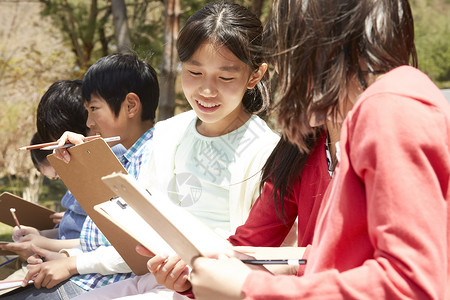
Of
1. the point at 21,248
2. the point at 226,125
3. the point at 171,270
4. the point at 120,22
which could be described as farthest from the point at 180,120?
the point at 120,22

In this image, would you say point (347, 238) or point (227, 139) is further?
point (227, 139)

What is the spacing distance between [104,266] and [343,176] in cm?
121

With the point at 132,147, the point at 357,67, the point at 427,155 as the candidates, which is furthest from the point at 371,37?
the point at 132,147

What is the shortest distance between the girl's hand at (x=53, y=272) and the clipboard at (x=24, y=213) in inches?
17.8

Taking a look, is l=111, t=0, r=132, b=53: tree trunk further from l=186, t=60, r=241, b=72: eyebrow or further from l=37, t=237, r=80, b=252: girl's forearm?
l=186, t=60, r=241, b=72: eyebrow

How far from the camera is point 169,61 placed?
13.0ft

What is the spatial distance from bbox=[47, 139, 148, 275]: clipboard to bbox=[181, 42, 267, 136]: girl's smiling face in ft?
1.24

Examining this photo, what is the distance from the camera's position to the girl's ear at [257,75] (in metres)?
1.88

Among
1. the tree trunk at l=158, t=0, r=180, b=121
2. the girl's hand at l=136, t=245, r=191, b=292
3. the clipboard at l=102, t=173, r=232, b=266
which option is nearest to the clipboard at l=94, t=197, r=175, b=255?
the girl's hand at l=136, t=245, r=191, b=292

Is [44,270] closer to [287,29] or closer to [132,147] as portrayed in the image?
[132,147]

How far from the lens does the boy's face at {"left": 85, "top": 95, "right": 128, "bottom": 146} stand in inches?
90.1

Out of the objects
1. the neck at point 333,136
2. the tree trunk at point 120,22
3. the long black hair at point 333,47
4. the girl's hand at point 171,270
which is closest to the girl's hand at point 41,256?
the girl's hand at point 171,270

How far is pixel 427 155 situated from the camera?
812 millimetres

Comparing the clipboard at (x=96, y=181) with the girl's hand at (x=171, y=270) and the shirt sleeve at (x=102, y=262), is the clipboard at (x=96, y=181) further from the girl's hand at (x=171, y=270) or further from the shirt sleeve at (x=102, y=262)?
the girl's hand at (x=171, y=270)
